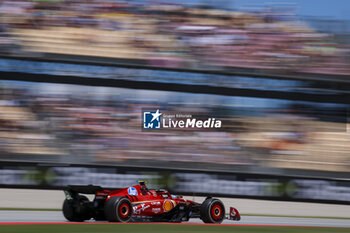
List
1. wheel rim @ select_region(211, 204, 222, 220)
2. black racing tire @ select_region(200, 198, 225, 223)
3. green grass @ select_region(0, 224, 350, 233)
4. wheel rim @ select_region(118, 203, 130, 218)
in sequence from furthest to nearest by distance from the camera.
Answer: wheel rim @ select_region(211, 204, 222, 220) → black racing tire @ select_region(200, 198, 225, 223) → wheel rim @ select_region(118, 203, 130, 218) → green grass @ select_region(0, 224, 350, 233)

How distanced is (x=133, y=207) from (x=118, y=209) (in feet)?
1.68

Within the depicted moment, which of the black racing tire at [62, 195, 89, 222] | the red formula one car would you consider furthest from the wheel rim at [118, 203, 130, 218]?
the black racing tire at [62, 195, 89, 222]

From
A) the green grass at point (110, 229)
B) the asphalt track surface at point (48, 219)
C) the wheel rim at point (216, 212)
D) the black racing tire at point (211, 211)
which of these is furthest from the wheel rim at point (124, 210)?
the wheel rim at point (216, 212)

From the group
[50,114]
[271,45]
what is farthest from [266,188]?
[50,114]

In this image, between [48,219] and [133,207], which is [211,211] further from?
[48,219]

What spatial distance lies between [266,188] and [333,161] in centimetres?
305

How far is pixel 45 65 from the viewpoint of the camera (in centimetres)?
1705

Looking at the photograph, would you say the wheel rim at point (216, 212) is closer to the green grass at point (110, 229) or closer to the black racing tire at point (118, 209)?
the green grass at point (110, 229)

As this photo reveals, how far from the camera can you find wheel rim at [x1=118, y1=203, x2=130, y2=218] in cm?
1005

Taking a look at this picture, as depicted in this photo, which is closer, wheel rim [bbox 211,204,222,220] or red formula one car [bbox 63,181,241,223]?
red formula one car [bbox 63,181,241,223]

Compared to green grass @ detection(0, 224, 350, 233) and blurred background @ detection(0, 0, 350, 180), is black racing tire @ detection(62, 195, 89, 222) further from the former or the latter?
blurred background @ detection(0, 0, 350, 180)

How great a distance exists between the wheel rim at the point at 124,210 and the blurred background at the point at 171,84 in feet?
19.5

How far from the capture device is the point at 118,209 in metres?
9.97

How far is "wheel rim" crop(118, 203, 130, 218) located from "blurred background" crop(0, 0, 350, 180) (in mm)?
5943
